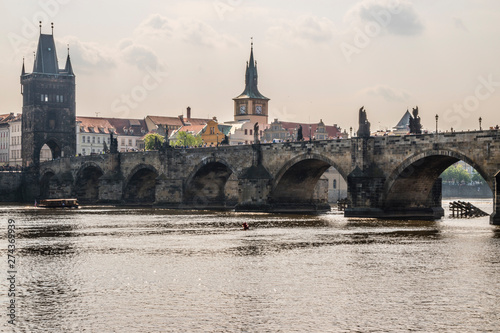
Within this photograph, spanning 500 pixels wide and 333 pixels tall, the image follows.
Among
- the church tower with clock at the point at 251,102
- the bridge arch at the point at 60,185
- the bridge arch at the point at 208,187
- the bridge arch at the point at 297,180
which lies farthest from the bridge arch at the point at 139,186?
the church tower with clock at the point at 251,102

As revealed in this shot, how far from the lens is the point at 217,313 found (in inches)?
859

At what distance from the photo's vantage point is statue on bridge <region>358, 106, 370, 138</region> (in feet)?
220

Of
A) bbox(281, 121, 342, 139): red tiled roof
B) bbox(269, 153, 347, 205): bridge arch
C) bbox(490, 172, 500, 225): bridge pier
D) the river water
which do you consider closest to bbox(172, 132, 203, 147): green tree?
bbox(281, 121, 342, 139): red tiled roof

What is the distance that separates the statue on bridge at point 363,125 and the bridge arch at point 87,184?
186 ft

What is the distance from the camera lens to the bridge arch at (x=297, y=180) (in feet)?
247

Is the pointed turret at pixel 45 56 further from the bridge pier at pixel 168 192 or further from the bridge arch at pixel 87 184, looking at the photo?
the bridge pier at pixel 168 192

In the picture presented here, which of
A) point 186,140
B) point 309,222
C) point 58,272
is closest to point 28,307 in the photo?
point 58,272

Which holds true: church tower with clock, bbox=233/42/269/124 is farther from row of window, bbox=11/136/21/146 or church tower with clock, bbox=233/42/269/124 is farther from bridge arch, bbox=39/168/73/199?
bridge arch, bbox=39/168/73/199

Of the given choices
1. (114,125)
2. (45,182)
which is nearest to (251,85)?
(114,125)

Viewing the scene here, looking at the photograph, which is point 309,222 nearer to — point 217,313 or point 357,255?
point 357,255

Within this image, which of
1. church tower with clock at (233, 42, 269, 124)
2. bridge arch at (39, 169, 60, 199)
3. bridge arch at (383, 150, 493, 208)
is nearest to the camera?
bridge arch at (383, 150, 493, 208)

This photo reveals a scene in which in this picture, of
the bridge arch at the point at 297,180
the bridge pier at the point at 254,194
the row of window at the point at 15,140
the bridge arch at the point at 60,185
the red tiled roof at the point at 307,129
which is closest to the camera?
the bridge arch at the point at 297,180

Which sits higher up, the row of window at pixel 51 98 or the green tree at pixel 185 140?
the row of window at pixel 51 98

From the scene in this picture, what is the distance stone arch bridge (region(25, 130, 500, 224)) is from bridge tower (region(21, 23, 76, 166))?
73.9 feet
